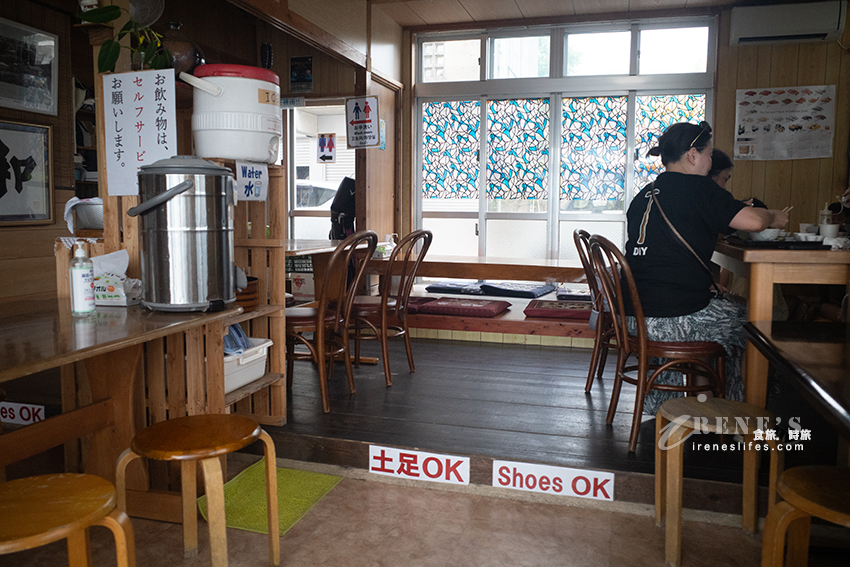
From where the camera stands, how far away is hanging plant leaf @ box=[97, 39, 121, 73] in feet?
6.53

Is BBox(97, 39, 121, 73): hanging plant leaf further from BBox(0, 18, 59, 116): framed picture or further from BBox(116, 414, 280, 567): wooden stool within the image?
BBox(0, 18, 59, 116): framed picture

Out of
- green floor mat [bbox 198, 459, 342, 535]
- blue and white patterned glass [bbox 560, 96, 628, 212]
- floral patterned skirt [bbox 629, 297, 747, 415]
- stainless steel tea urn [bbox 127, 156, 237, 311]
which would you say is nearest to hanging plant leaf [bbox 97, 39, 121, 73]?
stainless steel tea urn [bbox 127, 156, 237, 311]

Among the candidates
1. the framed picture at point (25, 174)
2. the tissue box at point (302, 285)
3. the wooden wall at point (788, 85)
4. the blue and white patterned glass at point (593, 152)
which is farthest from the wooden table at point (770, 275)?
the tissue box at point (302, 285)

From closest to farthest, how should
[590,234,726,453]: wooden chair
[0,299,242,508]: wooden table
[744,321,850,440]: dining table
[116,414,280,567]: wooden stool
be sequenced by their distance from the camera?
[744,321,850,440]: dining table < [0,299,242,508]: wooden table < [116,414,280,567]: wooden stool < [590,234,726,453]: wooden chair

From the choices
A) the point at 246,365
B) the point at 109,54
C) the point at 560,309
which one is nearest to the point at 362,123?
the point at 560,309

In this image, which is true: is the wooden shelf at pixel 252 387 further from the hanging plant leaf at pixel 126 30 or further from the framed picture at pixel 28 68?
the framed picture at pixel 28 68

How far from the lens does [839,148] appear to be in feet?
16.6

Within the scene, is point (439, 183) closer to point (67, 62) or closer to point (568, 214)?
point (568, 214)

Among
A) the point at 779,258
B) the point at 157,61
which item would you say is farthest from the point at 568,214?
the point at 157,61

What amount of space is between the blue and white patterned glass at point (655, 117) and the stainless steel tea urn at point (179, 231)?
446 cm

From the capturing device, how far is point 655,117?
553 cm

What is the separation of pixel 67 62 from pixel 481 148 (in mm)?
3302

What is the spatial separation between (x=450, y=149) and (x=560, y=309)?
233 centimetres

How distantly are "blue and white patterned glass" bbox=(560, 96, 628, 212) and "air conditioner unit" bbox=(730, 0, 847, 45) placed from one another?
1.00 metres
